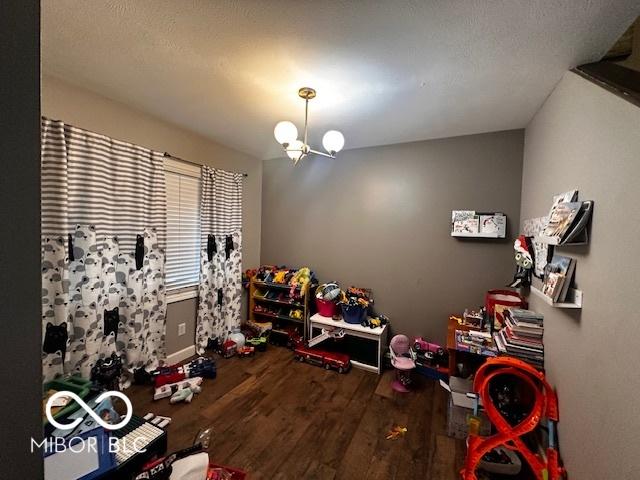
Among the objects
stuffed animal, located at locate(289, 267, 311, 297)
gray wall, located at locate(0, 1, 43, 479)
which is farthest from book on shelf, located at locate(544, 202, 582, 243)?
stuffed animal, located at locate(289, 267, 311, 297)

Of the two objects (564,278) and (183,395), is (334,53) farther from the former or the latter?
(183,395)

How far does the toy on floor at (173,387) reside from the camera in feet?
6.66

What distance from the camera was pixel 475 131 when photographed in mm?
2369

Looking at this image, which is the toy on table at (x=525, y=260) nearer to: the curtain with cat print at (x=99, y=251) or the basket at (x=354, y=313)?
the basket at (x=354, y=313)

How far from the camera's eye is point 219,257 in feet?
9.54

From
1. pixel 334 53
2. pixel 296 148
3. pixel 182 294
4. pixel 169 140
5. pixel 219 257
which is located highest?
pixel 334 53

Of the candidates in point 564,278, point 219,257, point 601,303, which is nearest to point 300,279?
point 219,257

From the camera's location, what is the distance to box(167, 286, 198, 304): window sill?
2.53m

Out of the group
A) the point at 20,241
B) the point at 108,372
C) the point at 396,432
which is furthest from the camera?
the point at 108,372

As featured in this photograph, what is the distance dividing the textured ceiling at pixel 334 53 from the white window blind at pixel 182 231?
2.40 feet

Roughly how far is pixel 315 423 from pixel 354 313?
3.54 feet

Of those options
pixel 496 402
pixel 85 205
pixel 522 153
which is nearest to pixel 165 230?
pixel 85 205

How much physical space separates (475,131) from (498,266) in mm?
1300

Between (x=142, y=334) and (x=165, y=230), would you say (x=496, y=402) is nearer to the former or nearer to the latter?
(x=142, y=334)
